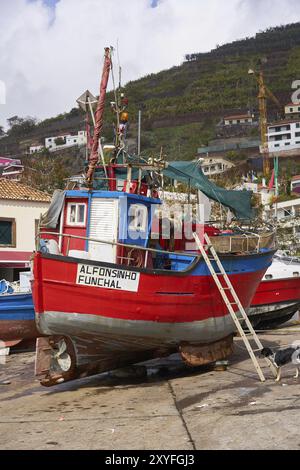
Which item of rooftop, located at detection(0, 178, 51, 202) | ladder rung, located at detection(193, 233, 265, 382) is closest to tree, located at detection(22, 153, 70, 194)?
rooftop, located at detection(0, 178, 51, 202)

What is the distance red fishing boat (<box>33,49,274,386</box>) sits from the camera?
28.6 ft

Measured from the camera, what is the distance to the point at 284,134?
3733 inches

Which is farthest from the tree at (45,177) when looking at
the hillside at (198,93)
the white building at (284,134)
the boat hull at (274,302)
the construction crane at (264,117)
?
the white building at (284,134)

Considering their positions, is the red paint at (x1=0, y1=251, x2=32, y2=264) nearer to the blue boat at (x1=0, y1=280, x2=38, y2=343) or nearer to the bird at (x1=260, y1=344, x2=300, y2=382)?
the blue boat at (x1=0, y1=280, x2=38, y2=343)

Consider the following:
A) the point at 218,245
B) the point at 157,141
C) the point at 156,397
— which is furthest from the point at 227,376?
the point at 157,141

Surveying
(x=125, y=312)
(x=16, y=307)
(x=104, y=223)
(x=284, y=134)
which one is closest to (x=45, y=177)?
(x=16, y=307)

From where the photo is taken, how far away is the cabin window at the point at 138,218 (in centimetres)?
990

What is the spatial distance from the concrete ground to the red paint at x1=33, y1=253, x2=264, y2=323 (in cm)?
121

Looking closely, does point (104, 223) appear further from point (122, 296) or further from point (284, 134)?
point (284, 134)

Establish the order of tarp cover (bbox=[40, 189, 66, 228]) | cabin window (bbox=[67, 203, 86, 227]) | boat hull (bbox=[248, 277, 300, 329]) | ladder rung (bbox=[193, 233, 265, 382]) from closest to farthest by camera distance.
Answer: ladder rung (bbox=[193, 233, 265, 382]) → cabin window (bbox=[67, 203, 86, 227]) → tarp cover (bbox=[40, 189, 66, 228]) → boat hull (bbox=[248, 277, 300, 329])

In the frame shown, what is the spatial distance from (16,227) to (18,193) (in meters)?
1.64

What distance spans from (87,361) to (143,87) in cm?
14965

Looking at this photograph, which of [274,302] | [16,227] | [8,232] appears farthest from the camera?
[16,227]

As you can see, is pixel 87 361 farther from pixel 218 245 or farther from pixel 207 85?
pixel 207 85
